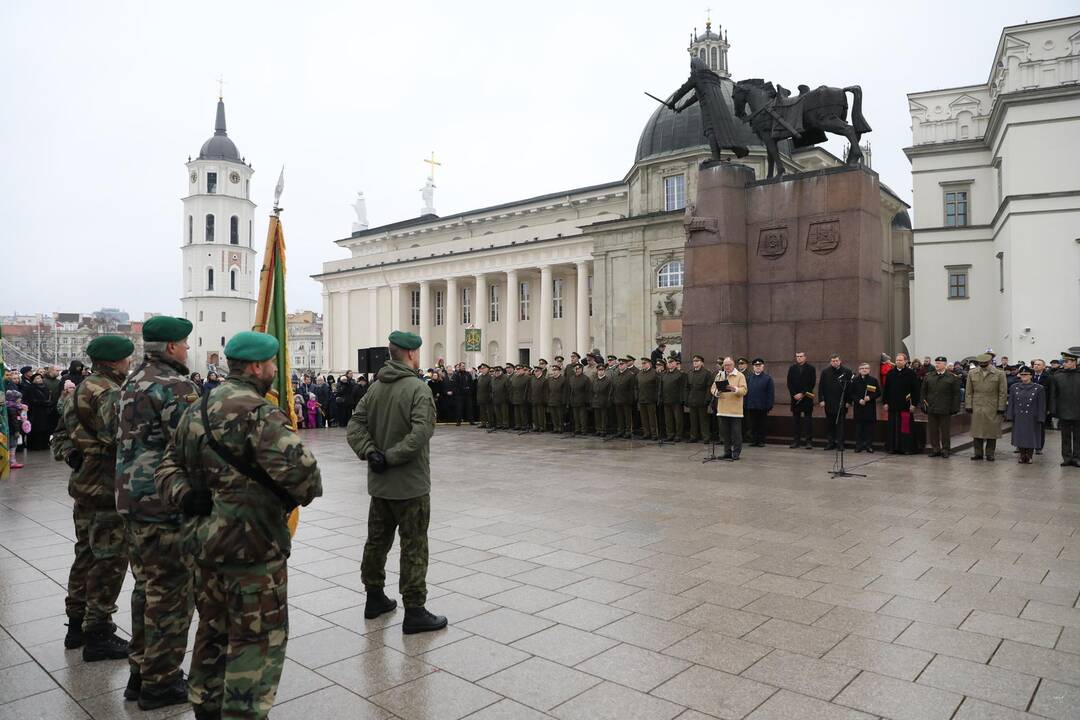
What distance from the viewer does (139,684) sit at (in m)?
4.02

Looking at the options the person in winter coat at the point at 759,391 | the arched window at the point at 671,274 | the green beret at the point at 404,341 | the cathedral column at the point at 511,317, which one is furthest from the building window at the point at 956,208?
the green beret at the point at 404,341

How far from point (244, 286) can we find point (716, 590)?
98229mm

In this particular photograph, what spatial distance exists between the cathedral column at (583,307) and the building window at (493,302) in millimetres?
10705

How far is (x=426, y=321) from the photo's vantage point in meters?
65.2

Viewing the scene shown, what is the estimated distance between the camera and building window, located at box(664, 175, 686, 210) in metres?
46.9

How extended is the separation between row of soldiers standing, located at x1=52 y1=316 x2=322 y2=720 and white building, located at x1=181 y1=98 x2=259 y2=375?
94.5m

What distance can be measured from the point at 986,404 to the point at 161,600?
44.5 ft

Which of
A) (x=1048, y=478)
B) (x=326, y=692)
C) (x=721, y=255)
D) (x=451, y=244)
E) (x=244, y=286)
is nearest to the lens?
(x=326, y=692)

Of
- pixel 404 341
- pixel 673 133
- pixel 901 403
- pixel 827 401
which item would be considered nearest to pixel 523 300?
pixel 673 133

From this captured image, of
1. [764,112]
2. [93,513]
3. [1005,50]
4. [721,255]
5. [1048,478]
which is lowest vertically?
[1048,478]

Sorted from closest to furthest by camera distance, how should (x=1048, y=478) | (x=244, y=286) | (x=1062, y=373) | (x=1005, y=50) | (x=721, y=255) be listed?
(x=1048, y=478), (x=1062, y=373), (x=721, y=255), (x=1005, y=50), (x=244, y=286)

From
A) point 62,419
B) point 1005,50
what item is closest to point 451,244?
point 1005,50

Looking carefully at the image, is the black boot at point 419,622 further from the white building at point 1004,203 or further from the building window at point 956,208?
the building window at point 956,208

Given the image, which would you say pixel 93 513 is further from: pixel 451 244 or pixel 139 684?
pixel 451 244
